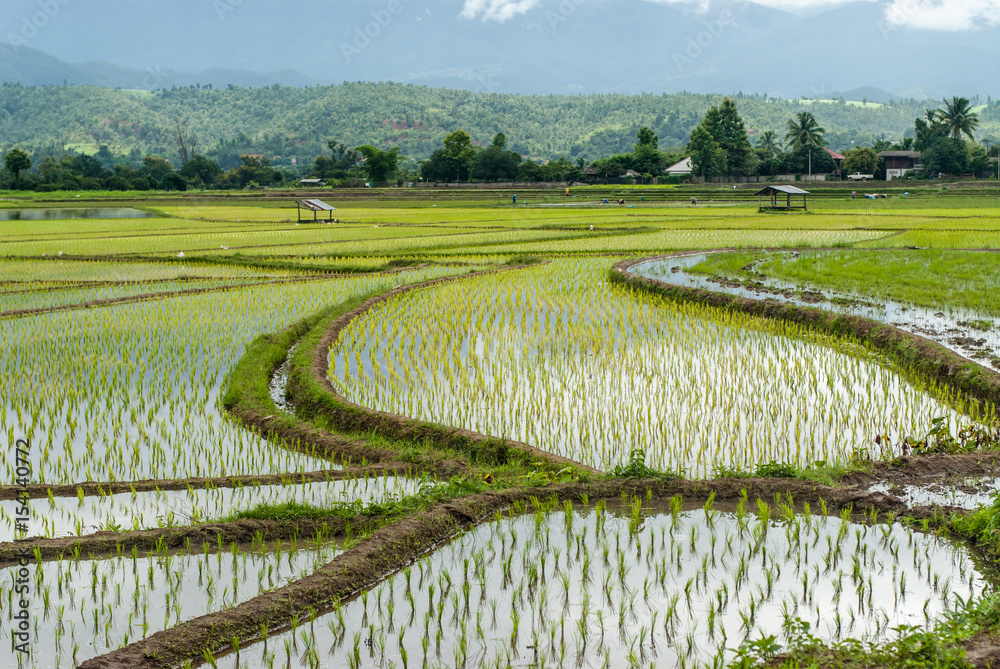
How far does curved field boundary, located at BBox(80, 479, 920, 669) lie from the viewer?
3.09 metres

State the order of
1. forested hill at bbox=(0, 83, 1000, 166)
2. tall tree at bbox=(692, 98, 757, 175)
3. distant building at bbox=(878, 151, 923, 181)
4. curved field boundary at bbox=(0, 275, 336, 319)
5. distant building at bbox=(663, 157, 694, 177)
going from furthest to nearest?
forested hill at bbox=(0, 83, 1000, 166), distant building at bbox=(663, 157, 694, 177), distant building at bbox=(878, 151, 923, 181), tall tree at bbox=(692, 98, 757, 175), curved field boundary at bbox=(0, 275, 336, 319)

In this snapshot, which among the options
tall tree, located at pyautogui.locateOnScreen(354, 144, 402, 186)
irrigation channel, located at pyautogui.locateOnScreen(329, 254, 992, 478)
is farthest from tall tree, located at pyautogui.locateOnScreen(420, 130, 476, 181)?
irrigation channel, located at pyautogui.locateOnScreen(329, 254, 992, 478)

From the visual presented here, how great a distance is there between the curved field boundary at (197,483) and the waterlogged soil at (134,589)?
922 mm

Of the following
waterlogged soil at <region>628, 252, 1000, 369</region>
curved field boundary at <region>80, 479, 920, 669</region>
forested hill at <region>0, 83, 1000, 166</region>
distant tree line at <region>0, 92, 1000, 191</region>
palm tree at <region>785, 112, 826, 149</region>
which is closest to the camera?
curved field boundary at <region>80, 479, 920, 669</region>

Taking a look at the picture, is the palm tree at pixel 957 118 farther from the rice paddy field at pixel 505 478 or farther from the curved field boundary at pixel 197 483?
the curved field boundary at pixel 197 483

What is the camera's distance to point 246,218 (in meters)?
33.5

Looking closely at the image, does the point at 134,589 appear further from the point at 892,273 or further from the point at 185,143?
the point at 185,143

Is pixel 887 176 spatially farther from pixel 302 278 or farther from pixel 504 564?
pixel 504 564

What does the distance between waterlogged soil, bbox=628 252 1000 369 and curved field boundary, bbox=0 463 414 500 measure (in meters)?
5.51

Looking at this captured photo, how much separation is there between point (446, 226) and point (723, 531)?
24.7 metres

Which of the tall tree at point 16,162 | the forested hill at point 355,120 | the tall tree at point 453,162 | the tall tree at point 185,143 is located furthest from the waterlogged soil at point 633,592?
the forested hill at point 355,120

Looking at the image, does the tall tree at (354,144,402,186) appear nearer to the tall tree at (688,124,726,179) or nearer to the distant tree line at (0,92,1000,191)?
the distant tree line at (0,92,1000,191)

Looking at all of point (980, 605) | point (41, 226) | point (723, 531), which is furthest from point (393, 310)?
point (41, 226)

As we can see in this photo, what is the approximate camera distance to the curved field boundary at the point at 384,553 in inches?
122
